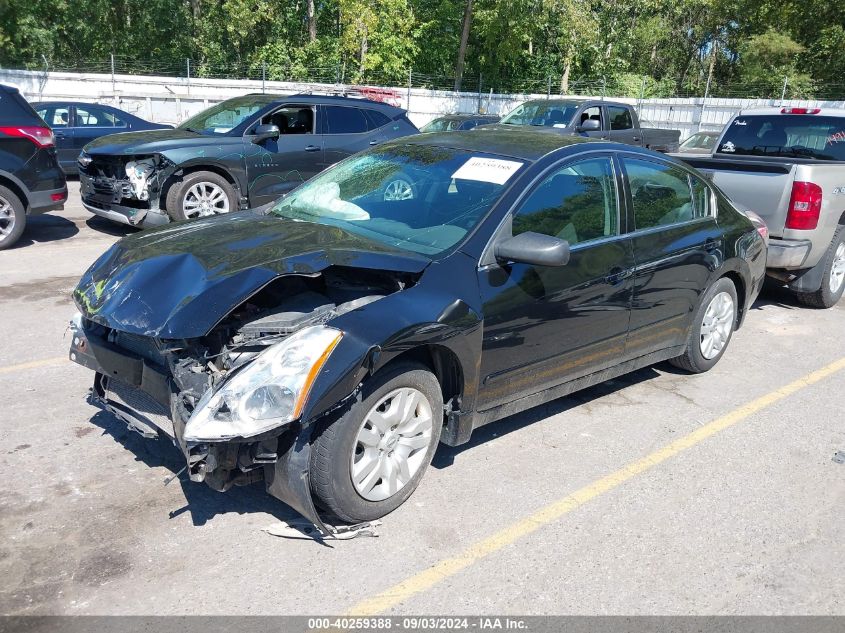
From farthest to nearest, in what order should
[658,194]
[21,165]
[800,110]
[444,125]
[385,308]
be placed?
[444,125] < [21,165] < [800,110] < [658,194] < [385,308]

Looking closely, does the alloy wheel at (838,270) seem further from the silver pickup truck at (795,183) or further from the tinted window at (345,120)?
the tinted window at (345,120)

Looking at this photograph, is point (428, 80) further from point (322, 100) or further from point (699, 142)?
point (322, 100)

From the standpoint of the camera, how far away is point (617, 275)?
4617 millimetres

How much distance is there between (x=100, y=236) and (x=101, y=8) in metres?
32.2

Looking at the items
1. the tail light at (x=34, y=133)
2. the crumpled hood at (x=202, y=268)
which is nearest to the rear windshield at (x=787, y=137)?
the crumpled hood at (x=202, y=268)

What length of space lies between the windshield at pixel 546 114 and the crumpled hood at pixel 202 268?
11.0 metres

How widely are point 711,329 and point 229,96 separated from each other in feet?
79.5

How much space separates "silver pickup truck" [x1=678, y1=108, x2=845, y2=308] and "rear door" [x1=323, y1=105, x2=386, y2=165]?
15.3 feet

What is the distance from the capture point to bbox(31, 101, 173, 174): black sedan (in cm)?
1365

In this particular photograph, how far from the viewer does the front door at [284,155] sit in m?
9.71

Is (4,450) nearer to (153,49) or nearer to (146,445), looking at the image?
(146,445)

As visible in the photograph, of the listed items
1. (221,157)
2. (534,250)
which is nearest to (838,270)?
(534,250)

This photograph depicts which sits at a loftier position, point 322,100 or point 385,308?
point 322,100

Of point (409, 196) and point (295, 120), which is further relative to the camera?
point (295, 120)
